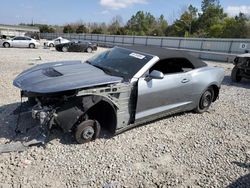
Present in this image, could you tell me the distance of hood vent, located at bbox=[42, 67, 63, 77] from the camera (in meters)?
3.97

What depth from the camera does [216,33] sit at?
44.7 meters

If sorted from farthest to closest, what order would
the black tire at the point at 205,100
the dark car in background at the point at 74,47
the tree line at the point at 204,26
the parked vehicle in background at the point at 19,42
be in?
the tree line at the point at 204,26 < the parked vehicle in background at the point at 19,42 < the dark car in background at the point at 74,47 < the black tire at the point at 205,100

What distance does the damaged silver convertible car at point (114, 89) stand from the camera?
11.9 ft

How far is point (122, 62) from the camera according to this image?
4.61 metres

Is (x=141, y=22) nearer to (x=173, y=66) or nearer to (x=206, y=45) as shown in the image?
(x=206, y=45)

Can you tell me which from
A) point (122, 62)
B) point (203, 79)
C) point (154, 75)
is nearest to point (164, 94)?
point (154, 75)

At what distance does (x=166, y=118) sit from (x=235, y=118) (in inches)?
64.9

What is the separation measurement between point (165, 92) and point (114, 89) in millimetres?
1135

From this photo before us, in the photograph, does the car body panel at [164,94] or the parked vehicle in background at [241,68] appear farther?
the parked vehicle in background at [241,68]

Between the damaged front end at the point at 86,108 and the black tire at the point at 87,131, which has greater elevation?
the damaged front end at the point at 86,108

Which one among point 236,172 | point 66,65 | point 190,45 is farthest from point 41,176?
point 190,45

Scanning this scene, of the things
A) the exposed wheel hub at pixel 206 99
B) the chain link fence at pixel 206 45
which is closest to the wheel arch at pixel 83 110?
the exposed wheel hub at pixel 206 99

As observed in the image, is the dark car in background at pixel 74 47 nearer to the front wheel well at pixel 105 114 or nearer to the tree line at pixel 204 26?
the front wheel well at pixel 105 114

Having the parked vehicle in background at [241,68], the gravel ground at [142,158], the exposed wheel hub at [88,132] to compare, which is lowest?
the gravel ground at [142,158]
